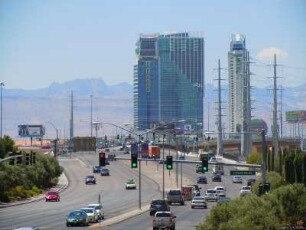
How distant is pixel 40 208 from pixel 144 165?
310 ft

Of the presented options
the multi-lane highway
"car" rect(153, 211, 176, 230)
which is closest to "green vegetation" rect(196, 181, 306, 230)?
"car" rect(153, 211, 176, 230)

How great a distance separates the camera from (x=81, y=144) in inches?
7126

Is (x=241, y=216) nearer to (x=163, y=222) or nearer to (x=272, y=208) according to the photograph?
(x=272, y=208)

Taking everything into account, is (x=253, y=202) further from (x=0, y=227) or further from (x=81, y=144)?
(x=81, y=144)

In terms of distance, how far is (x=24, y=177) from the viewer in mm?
108438

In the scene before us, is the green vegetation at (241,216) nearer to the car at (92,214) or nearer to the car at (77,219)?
the car at (77,219)

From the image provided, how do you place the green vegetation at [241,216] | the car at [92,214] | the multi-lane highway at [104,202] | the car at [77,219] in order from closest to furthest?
the green vegetation at [241,216], the car at [77,219], the multi-lane highway at [104,202], the car at [92,214]

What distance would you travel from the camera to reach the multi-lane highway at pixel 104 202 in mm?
63719

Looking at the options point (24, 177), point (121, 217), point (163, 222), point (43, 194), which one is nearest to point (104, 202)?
point (24, 177)

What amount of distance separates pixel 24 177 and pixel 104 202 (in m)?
15.5

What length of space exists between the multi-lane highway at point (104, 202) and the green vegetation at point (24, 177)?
3.24m

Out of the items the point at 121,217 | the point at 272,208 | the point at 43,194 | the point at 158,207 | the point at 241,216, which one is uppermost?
the point at 241,216

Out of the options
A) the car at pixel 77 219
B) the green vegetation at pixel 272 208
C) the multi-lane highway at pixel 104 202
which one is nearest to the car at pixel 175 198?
the multi-lane highway at pixel 104 202

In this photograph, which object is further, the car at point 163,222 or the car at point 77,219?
the car at point 77,219
